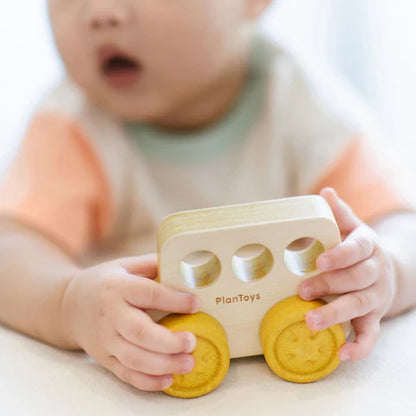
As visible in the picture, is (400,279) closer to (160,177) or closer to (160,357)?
(160,357)

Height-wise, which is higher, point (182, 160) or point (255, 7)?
point (255, 7)

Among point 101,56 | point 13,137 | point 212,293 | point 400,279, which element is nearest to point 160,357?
point 212,293

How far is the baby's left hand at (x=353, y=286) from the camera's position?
0.47 metres

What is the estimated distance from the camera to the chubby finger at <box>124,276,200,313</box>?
0.47 m

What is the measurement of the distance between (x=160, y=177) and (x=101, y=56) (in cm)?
19

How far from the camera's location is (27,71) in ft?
3.56

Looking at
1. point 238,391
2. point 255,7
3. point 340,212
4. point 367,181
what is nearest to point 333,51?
point 255,7

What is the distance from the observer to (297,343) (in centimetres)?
48

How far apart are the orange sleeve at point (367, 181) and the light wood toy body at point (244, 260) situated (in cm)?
21

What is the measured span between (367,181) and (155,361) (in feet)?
1.13

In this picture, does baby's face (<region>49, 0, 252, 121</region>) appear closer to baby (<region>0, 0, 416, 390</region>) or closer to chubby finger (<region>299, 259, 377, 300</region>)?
baby (<region>0, 0, 416, 390</region>)

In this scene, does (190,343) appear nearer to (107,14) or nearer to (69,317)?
(69,317)

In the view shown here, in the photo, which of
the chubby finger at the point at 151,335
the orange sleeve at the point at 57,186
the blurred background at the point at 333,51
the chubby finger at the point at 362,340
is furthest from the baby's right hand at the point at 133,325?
the blurred background at the point at 333,51

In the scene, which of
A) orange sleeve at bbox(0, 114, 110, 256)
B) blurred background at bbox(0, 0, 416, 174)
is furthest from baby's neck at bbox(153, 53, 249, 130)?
blurred background at bbox(0, 0, 416, 174)
